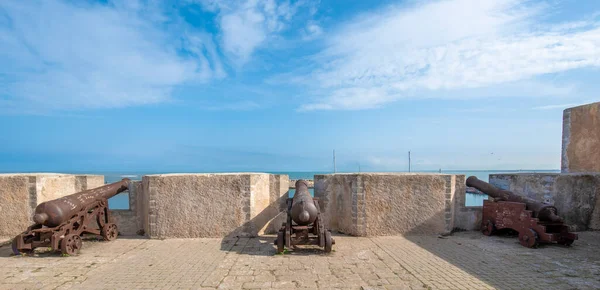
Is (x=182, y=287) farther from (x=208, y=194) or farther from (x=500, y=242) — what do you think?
(x=500, y=242)

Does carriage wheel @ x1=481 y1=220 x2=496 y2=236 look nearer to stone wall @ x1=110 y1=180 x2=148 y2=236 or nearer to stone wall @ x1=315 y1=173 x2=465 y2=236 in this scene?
stone wall @ x1=315 y1=173 x2=465 y2=236

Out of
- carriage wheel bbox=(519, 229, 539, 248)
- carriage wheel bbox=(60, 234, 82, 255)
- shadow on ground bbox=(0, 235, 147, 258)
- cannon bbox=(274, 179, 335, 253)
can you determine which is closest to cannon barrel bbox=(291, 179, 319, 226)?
cannon bbox=(274, 179, 335, 253)

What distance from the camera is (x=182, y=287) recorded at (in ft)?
14.8

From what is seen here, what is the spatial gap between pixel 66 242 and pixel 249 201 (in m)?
3.65

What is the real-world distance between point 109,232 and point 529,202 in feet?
32.0

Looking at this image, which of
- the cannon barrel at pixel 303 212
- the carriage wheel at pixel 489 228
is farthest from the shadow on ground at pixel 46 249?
the carriage wheel at pixel 489 228

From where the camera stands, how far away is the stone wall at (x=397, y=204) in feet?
24.3

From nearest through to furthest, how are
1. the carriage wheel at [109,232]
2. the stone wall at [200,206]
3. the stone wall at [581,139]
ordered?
the carriage wheel at [109,232], the stone wall at [200,206], the stone wall at [581,139]

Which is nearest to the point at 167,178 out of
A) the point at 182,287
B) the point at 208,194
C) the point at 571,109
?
the point at 208,194

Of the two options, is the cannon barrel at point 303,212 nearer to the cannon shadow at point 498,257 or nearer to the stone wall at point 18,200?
the cannon shadow at point 498,257

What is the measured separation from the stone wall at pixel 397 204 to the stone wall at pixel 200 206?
8.07 feet

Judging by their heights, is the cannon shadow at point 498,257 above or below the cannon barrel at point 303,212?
below

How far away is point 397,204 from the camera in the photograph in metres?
7.50

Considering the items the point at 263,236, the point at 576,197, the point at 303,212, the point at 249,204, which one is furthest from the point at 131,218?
the point at 576,197
